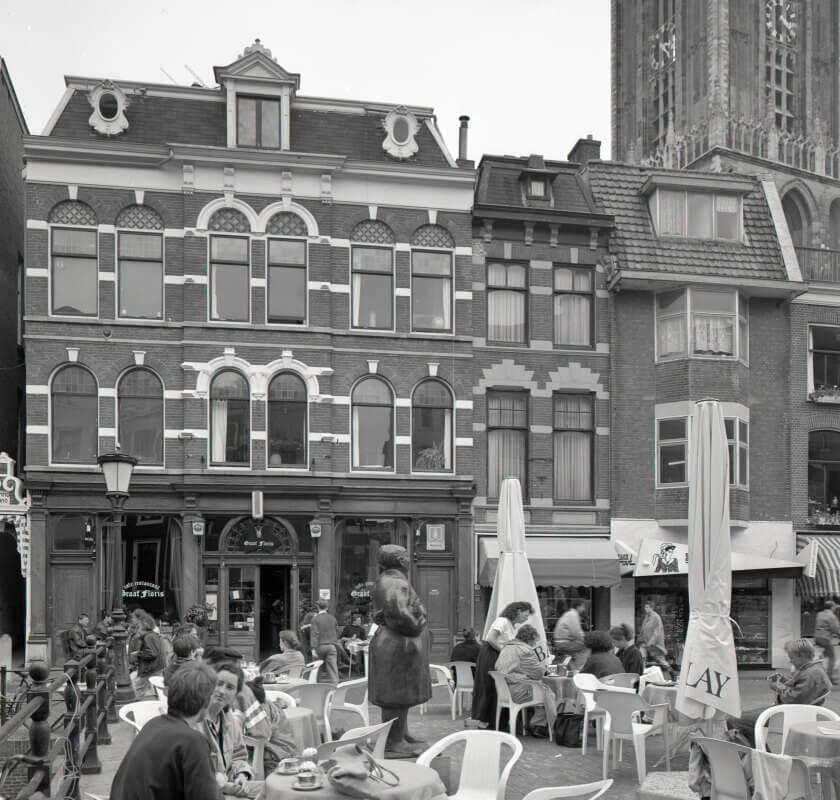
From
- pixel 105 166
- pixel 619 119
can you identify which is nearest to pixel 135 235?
pixel 105 166

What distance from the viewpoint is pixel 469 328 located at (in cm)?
2383

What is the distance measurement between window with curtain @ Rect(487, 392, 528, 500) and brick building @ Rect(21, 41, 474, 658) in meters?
0.80

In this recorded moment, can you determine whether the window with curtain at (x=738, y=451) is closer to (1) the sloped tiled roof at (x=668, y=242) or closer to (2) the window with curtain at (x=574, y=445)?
(2) the window with curtain at (x=574, y=445)

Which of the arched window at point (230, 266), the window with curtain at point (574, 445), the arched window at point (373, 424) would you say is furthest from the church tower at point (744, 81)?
the arched window at point (230, 266)

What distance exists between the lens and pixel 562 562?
2325 centimetres

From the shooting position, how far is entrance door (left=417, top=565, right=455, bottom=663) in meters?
23.3

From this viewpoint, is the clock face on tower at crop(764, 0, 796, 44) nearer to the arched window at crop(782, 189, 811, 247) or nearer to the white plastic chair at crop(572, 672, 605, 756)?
the arched window at crop(782, 189, 811, 247)

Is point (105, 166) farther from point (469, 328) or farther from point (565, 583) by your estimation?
point (565, 583)

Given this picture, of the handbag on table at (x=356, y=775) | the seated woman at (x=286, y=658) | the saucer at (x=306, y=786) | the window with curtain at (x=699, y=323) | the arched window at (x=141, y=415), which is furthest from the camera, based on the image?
the window with curtain at (x=699, y=323)

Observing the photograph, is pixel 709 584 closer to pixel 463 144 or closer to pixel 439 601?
pixel 439 601

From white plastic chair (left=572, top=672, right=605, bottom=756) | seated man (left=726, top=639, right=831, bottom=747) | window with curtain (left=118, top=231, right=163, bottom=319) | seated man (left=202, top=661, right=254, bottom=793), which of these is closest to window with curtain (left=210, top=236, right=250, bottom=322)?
window with curtain (left=118, top=231, right=163, bottom=319)

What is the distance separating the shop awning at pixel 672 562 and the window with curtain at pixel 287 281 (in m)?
9.09

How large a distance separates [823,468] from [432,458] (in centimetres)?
970

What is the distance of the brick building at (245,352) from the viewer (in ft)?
72.9
